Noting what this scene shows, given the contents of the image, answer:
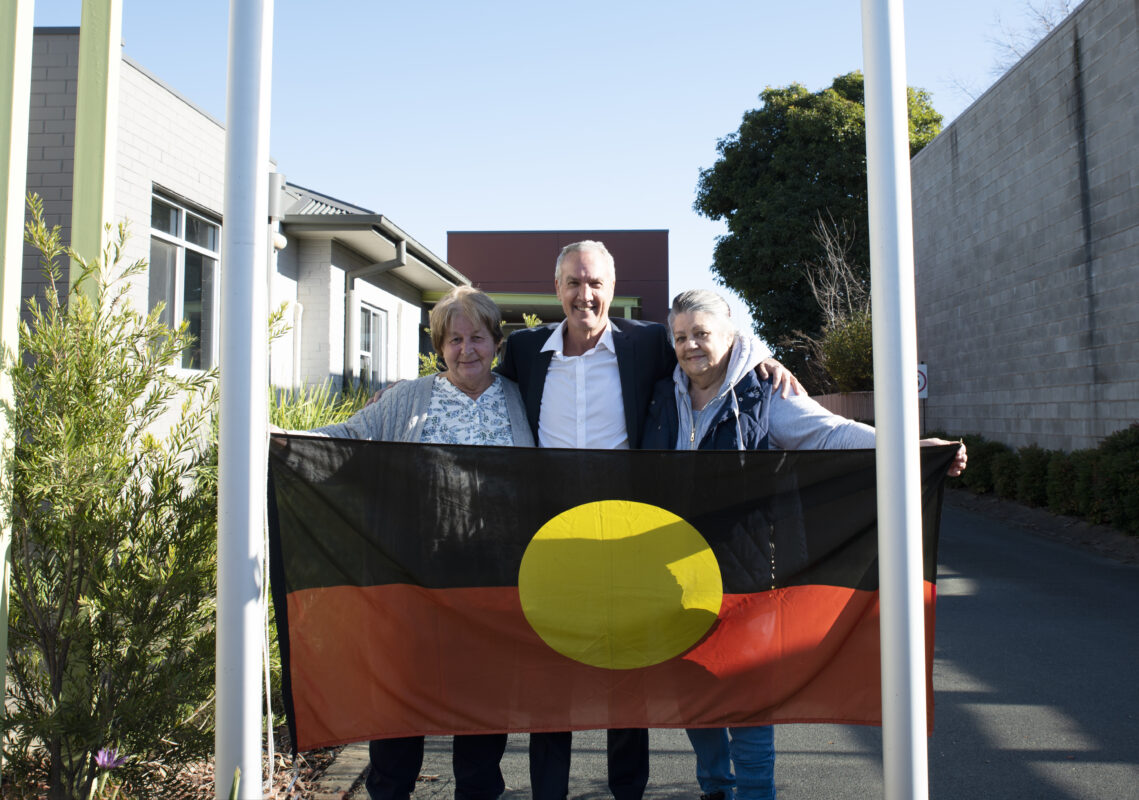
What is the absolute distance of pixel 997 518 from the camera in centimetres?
1301

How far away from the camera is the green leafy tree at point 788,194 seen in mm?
28406

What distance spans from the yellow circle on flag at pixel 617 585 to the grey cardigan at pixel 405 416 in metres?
0.46

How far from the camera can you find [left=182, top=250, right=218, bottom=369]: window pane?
30.8 ft

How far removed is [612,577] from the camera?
2.89 meters

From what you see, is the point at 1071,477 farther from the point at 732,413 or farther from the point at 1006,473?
the point at 732,413

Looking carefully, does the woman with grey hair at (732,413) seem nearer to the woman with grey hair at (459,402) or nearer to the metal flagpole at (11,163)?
the woman with grey hair at (459,402)

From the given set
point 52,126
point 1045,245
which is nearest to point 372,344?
point 52,126

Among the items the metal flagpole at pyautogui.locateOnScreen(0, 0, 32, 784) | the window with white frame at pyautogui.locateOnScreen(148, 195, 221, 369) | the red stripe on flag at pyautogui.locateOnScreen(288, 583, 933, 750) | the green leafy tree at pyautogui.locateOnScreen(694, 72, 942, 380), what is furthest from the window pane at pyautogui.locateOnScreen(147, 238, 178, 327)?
the green leafy tree at pyautogui.locateOnScreen(694, 72, 942, 380)

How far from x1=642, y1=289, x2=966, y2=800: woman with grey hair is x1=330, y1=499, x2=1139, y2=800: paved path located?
3.08 feet

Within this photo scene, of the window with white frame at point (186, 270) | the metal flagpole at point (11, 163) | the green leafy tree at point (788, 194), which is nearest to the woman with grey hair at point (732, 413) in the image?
the metal flagpole at point (11, 163)

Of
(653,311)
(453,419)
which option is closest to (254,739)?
(453,419)

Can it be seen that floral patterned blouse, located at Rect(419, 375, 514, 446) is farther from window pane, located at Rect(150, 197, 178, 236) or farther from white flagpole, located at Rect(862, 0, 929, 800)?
window pane, located at Rect(150, 197, 178, 236)

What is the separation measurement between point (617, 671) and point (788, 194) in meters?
28.2

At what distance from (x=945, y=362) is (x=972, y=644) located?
1351 centimetres
